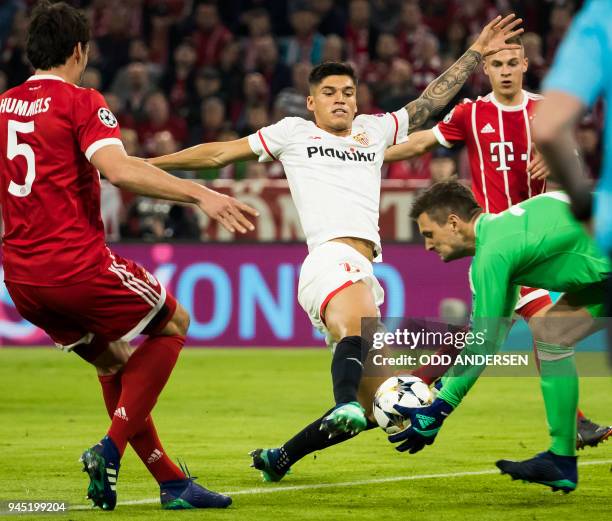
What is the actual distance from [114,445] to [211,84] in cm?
1145

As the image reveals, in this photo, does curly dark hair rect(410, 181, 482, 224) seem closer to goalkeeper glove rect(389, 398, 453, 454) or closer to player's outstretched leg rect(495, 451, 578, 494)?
goalkeeper glove rect(389, 398, 453, 454)

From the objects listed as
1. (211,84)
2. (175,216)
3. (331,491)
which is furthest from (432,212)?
(211,84)

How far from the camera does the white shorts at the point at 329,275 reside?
22.4ft

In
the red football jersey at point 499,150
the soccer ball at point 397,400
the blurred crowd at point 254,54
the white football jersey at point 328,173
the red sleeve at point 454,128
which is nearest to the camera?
the soccer ball at point 397,400

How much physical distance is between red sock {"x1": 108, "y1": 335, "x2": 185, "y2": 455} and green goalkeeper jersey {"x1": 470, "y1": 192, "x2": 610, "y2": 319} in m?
1.41

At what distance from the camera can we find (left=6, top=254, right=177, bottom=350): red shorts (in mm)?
5766

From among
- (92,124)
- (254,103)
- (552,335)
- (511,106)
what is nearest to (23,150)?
(92,124)

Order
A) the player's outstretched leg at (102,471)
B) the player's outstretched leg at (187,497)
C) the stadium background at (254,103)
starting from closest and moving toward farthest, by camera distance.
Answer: the player's outstretched leg at (102,471)
the player's outstretched leg at (187,497)
the stadium background at (254,103)

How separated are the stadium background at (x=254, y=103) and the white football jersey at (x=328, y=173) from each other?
250 inches

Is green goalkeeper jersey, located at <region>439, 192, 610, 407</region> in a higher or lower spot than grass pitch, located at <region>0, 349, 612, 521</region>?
higher

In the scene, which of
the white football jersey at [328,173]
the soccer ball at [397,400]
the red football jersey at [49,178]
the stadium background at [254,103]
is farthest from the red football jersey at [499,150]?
the stadium background at [254,103]

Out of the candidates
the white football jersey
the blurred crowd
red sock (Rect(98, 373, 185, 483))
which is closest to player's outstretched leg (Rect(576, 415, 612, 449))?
the white football jersey

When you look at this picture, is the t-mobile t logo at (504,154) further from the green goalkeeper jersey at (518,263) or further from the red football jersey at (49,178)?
the red football jersey at (49,178)

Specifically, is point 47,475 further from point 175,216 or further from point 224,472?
point 175,216
